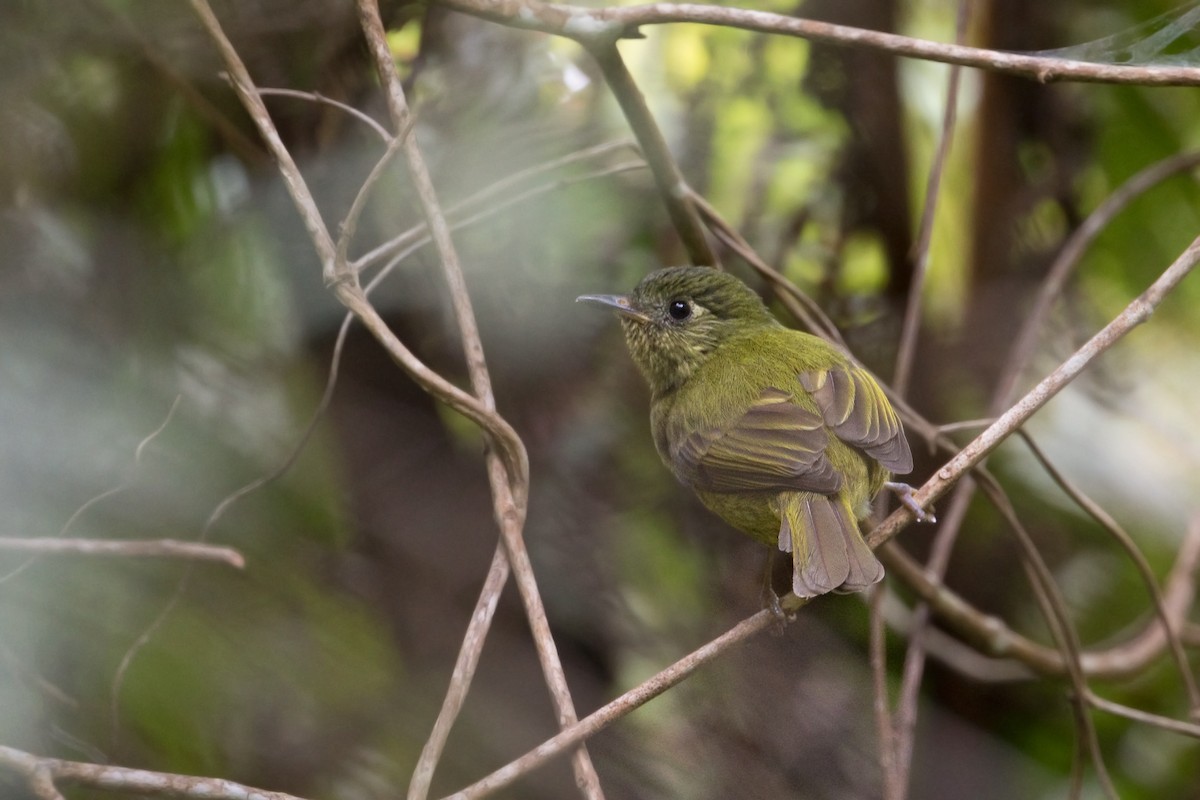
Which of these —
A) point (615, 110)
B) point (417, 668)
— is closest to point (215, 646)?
point (417, 668)

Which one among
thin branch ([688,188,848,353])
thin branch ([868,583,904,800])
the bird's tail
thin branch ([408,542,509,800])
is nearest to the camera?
thin branch ([408,542,509,800])

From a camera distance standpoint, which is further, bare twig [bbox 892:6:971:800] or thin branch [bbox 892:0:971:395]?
thin branch [bbox 892:0:971:395]

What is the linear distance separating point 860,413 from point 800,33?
3.01 feet

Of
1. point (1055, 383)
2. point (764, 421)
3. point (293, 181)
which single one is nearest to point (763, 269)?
point (764, 421)

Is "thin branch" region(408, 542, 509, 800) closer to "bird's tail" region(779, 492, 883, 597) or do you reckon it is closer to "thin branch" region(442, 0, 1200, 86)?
"bird's tail" region(779, 492, 883, 597)

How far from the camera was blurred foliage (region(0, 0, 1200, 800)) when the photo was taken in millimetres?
2414

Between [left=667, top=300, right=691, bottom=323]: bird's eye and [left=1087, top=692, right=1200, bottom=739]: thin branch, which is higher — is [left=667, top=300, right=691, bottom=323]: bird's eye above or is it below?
above

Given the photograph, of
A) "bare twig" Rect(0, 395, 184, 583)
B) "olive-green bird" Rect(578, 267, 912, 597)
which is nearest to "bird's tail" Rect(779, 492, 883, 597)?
"olive-green bird" Rect(578, 267, 912, 597)

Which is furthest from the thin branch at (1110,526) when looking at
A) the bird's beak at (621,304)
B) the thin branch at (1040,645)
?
the bird's beak at (621,304)

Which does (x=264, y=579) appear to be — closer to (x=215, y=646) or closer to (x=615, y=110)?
(x=215, y=646)

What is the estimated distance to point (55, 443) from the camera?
238 centimetres

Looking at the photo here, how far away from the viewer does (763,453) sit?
8.07ft

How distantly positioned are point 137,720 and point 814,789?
4.96ft

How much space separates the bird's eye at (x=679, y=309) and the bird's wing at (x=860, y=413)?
1.41 feet
